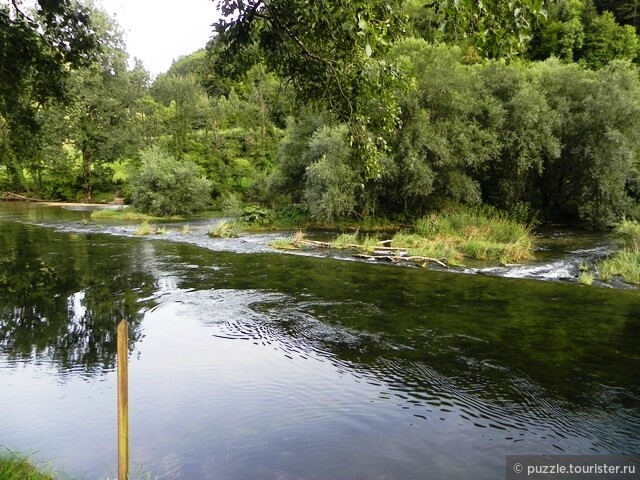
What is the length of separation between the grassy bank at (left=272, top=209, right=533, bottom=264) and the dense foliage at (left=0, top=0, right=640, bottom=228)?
2.06 meters

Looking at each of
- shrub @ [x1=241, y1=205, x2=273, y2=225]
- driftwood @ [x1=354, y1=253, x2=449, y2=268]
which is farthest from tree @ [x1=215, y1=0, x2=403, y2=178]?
shrub @ [x1=241, y1=205, x2=273, y2=225]

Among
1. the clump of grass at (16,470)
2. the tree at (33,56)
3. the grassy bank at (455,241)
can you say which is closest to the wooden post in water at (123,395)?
the clump of grass at (16,470)

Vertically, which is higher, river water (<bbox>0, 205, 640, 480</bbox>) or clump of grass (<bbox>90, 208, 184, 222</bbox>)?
clump of grass (<bbox>90, 208, 184, 222</bbox>)

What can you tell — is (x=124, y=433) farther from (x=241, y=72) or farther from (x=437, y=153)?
(x=437, y=153)

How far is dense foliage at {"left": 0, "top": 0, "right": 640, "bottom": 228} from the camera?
6.27m

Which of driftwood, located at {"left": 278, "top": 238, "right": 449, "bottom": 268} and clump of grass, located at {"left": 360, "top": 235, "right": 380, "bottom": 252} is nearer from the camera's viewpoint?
driftwood, located at {"left": 278, "top": 238, "right": 449, "bottom": 268}

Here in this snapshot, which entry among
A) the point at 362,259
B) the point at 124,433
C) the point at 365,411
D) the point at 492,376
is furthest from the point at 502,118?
the point at 124,433

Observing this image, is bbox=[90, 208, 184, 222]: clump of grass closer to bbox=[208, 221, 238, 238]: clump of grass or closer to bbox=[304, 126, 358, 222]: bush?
bbox=[208, 221, 238, 238]: clump of grass

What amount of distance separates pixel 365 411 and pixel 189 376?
3316 mm

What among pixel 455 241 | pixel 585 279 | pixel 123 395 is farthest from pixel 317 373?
pixel 455 241

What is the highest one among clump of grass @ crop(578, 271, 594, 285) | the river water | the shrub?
the shrub

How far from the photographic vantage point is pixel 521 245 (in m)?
20.8

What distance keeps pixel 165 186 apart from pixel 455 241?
21343 millimetres

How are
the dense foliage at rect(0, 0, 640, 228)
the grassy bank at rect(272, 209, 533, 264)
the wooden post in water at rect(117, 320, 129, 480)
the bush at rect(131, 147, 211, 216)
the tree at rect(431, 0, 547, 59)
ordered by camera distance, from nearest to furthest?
the tree at rect(431, 0, 547, 59)
the wooden post in water at rect(117, 320, 129, 480)
the dense foliage at rect(0, 0, 640, 228)
the grassy bank at rect(272, 209, 533, 264)
the bush at rect(131, 147, 211, 216)
